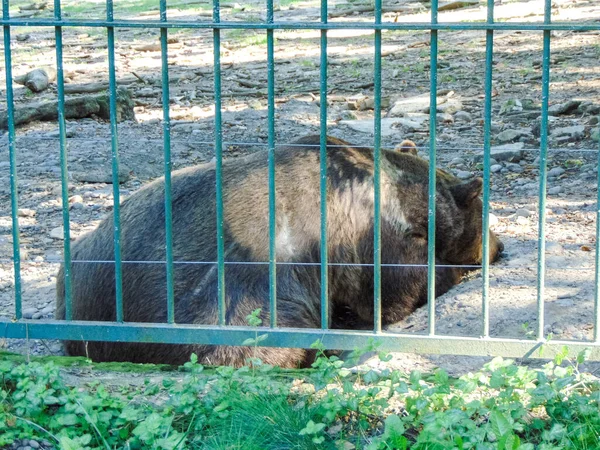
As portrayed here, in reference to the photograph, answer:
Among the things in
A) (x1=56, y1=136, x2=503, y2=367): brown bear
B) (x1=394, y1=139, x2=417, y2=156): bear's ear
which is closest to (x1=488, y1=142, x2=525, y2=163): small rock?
(x1=394, y1=139, x2=417, y2=156): bear's ear

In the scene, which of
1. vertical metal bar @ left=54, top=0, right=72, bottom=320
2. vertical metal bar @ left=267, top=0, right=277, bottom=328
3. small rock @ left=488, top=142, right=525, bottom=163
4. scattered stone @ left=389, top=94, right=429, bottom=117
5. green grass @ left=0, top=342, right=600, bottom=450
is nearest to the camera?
green grass @ left=0, top=342, right=600, bottom=450

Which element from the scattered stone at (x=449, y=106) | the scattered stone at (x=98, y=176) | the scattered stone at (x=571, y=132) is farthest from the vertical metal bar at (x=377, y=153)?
the scattered stone at (x=449, y=106)

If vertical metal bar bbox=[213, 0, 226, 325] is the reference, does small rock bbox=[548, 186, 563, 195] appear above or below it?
below

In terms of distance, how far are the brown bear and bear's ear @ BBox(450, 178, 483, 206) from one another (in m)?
0.02

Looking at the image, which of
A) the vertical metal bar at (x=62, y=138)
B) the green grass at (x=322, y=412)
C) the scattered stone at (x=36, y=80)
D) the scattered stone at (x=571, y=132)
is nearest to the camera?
the green grass at (x=322, y=412)

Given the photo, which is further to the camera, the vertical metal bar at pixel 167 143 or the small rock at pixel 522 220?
the small rock at pixel 522 220

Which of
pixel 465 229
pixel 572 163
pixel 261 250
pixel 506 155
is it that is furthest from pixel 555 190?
pixel 261 250

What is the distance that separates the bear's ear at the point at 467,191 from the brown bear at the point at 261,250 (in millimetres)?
20

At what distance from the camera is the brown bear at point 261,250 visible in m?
5.11

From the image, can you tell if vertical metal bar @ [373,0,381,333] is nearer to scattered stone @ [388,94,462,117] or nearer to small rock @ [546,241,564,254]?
small rock @ [546,241,564,254]

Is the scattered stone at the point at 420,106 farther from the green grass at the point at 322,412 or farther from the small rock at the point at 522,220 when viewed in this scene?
the green grass at the point at 322,412

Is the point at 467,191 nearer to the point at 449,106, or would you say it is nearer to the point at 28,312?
the point at 28,312

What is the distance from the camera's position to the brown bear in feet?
16.8

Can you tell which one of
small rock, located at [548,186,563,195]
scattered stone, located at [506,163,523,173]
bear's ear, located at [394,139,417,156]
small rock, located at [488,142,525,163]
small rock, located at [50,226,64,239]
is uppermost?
bear's ear, located at [394,139,417,156]
